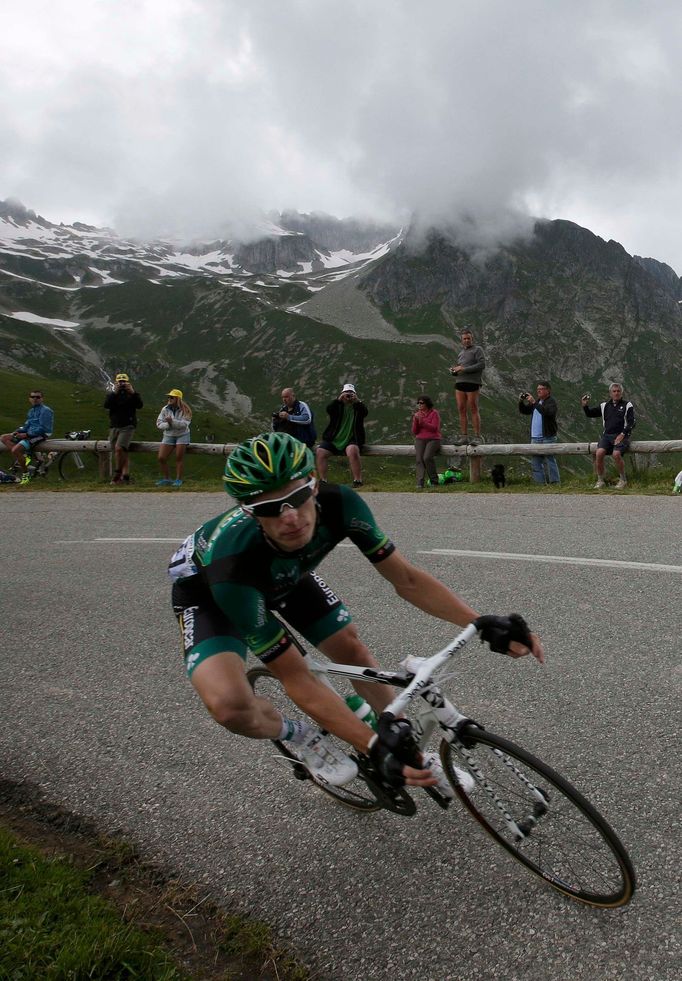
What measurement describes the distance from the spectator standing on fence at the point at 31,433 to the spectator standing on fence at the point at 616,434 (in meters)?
13.5

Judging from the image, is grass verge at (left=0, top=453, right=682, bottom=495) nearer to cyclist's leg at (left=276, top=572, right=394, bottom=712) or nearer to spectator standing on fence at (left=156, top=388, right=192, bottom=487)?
spectator standing on fence at (left=156, top=388, right=192, bottom=487)

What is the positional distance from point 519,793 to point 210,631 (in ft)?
5.54

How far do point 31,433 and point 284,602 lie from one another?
15.8m

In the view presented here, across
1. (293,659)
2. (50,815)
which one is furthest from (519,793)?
(50,815)

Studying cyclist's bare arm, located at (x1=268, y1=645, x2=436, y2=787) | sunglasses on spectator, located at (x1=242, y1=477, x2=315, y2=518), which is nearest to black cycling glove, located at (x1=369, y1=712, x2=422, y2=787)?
cyclist's bare arm, located at (x1=268, y1=645, x2=436, y2=787)

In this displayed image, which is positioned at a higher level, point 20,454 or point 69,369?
point 69,369

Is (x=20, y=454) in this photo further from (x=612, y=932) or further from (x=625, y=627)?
(x=612, y=932)

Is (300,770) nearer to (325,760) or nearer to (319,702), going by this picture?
(325,760)

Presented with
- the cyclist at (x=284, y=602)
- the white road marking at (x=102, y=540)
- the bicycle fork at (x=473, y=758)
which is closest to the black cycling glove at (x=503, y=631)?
the cyclist at (x=284, y=602)

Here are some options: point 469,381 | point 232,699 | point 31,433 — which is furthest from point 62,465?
point 232,699

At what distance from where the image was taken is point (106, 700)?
4.52 metres

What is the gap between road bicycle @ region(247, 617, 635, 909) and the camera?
2.53 meters

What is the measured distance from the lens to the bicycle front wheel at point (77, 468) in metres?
16.9

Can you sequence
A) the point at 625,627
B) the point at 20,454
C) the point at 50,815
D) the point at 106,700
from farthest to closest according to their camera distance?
1. the point at 20,454
2. the point at 625,627
3. the point at 106,700
4. the point at 50,815
